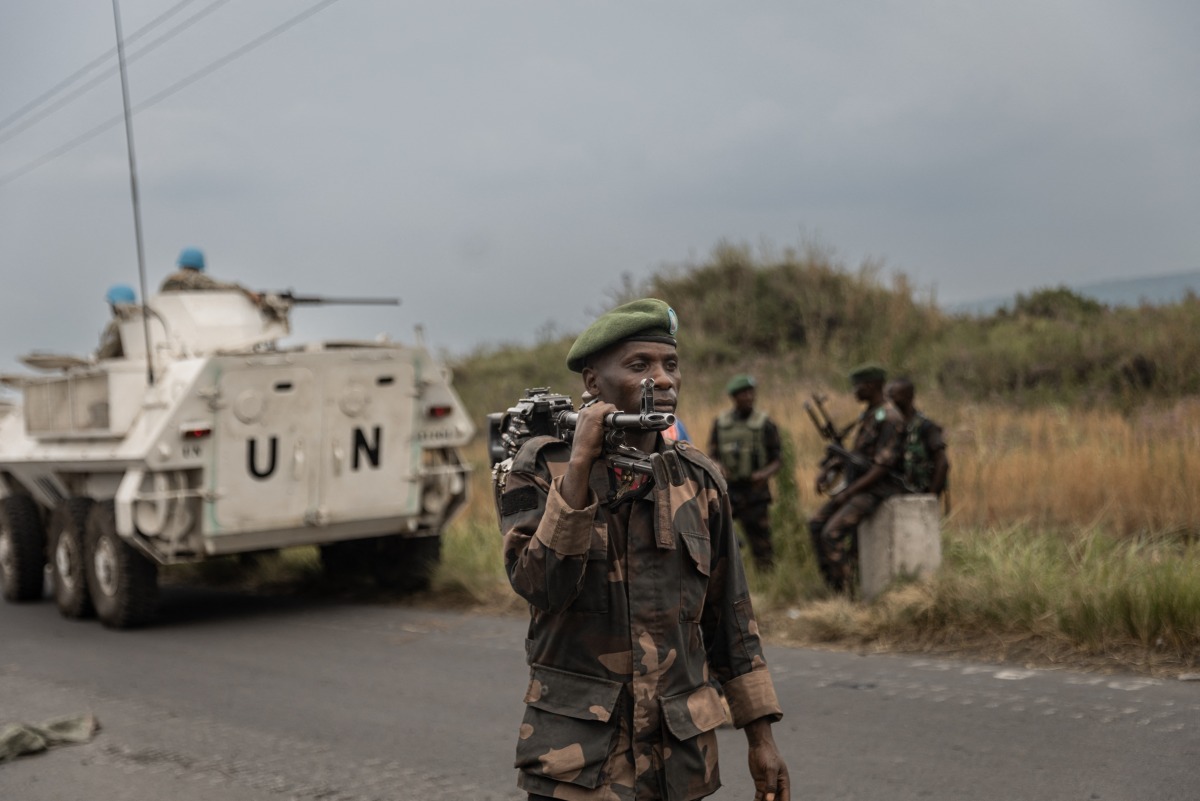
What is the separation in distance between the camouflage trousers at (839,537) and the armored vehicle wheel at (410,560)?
3594mm

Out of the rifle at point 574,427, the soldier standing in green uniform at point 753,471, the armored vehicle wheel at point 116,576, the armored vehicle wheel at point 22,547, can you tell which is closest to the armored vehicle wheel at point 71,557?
the armored vehicle wheel at point 116,576

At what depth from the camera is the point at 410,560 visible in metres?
11.4

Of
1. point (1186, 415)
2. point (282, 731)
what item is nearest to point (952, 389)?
point (1186, 415)

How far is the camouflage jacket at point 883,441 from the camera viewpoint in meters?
8.61

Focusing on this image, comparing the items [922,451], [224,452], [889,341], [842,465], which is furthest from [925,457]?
[889,341]

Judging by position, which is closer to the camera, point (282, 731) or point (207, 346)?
point (282, 731)

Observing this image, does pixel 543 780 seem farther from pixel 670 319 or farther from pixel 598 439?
pixel 670 319

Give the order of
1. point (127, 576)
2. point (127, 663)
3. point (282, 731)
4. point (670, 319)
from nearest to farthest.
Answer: point (670, 319) → point (282, 731) → point (127, 663) → point (127, 576)

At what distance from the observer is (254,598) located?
476 inches

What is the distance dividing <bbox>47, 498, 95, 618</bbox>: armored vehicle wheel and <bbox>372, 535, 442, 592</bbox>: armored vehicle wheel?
2.33 meters

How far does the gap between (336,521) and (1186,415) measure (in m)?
6.86

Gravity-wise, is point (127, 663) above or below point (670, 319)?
below

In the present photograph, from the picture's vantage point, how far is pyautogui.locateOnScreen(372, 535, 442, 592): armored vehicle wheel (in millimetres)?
11359

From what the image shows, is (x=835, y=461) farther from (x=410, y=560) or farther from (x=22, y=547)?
(x=22, y=547)
